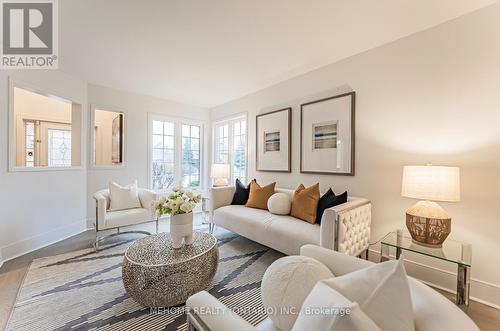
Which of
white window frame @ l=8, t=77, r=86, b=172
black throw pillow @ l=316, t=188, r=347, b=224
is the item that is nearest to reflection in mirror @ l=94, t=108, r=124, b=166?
white window frame @ l=8, t=77, r=86, b=172

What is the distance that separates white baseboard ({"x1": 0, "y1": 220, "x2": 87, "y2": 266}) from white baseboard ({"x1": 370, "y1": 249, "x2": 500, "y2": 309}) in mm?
4345

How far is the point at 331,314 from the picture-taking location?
573 mm

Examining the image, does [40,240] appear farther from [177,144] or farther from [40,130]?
[40,130]

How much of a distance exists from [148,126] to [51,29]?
226cm

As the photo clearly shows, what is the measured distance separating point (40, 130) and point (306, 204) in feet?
18.4

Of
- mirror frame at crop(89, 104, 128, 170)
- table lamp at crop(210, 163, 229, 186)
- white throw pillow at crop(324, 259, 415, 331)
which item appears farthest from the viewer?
table lamp at crop(210, 163, 229, 186)

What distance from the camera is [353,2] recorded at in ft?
5.86

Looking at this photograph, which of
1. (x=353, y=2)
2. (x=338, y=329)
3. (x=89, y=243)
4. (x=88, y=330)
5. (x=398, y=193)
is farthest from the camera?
(x=89, y=243)

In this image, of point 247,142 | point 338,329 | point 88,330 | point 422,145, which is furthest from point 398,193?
point 88,330

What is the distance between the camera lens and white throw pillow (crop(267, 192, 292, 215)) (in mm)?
2867

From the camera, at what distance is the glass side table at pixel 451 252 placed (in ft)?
5.20

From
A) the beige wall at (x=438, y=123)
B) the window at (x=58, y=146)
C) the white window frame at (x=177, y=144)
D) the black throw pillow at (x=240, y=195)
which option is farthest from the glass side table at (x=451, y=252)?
the window at (x=58, y=146)

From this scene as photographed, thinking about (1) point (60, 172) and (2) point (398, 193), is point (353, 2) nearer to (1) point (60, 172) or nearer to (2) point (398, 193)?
(2) point (398, 193)

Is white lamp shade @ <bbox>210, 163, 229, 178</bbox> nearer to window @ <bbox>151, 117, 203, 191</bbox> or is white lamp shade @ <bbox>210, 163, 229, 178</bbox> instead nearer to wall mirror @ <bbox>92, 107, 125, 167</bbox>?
window @ <bbox>151, 117, 203, 191</bbox>
